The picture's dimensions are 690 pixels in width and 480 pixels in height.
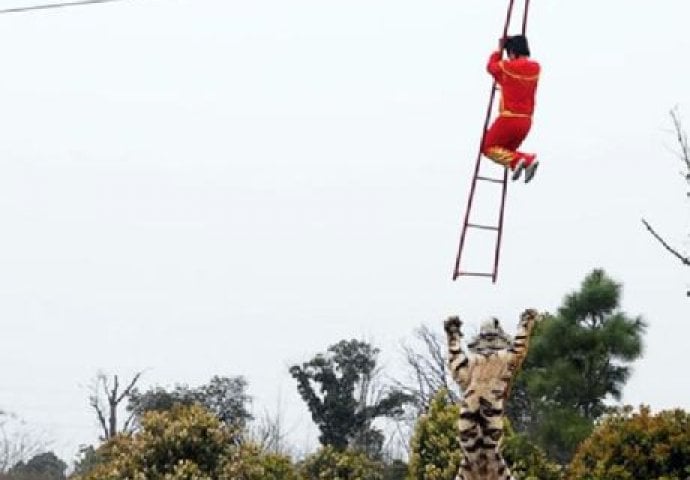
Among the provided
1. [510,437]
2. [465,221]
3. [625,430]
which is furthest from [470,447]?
[510,437]

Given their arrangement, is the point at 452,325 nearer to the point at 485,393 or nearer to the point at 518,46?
the point at 485,393

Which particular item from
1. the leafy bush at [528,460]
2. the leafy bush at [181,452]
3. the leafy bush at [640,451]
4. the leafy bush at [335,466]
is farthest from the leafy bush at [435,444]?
the leafy bush at [335,466]

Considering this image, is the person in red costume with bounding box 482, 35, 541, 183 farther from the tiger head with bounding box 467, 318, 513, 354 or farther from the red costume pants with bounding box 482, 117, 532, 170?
the tiger head with bounding box 467, 318, 513, 354

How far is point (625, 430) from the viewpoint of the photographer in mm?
9219

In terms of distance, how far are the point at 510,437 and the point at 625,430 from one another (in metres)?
2.42

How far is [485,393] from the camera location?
5.94 metres

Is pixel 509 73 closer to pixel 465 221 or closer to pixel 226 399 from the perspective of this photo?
pixel 465 221

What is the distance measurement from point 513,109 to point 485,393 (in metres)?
1.25

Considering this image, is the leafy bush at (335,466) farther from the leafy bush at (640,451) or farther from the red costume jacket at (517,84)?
the red costume jacket at (517,84)

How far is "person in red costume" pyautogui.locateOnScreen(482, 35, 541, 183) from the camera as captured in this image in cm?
601

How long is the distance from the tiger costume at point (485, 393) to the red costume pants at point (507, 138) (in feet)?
2.45

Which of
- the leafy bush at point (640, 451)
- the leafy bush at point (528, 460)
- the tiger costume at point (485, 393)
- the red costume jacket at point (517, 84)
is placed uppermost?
the red costume jacket at point (517, 84)

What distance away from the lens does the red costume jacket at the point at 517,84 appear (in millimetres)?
6031

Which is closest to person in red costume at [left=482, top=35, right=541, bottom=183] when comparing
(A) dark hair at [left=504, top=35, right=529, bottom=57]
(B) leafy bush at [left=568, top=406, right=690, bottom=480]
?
(A) dark hair at [left=504, top=35, right=529, bottom=57]
